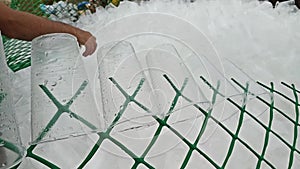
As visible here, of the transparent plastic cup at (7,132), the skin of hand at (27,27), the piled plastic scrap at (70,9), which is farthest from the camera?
the piled plastic scrap at (70,9)

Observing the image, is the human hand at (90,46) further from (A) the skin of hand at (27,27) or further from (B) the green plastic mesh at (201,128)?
(B) the green plastic mesh at (201,128)

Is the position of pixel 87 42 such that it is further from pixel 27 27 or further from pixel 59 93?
pixel 59 93

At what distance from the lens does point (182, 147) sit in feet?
1.82

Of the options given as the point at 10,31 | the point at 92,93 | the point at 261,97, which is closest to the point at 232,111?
the point at 261,97

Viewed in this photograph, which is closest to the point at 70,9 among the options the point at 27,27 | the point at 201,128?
the point at 27,27

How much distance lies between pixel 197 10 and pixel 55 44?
1.82 feet

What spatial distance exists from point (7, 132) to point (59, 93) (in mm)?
67

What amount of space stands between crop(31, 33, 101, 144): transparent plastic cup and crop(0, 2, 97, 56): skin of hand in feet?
0.50

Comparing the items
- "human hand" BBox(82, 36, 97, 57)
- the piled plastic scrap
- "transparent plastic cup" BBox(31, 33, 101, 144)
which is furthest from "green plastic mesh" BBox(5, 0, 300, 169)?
the piled plastic scrap

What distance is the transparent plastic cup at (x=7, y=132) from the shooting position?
396 mm

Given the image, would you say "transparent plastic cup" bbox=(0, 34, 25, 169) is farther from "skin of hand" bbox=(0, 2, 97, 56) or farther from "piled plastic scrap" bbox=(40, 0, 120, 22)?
"piled plastic scrap" bbox=(40, 0, 120, 22)

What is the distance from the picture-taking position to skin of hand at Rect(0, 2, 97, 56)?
0.64m

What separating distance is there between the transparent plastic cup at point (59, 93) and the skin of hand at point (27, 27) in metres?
0.15

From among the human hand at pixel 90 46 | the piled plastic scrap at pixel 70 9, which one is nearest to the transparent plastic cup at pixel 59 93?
the human hand at pixel 90 46
